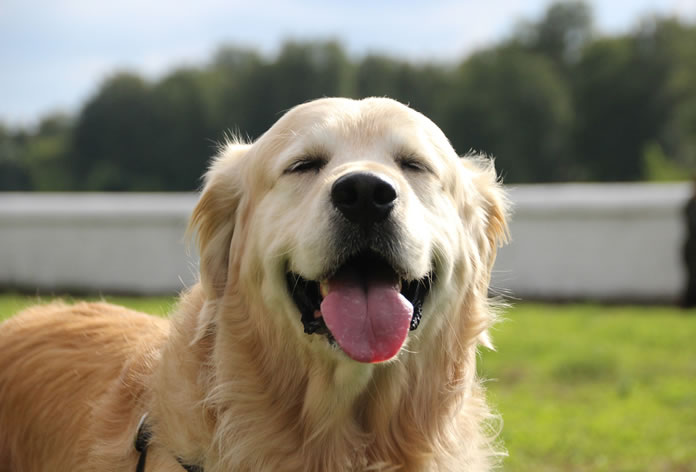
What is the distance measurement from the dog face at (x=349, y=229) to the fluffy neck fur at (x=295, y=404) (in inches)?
4.3

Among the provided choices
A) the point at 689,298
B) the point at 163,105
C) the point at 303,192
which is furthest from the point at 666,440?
the point at 163,105

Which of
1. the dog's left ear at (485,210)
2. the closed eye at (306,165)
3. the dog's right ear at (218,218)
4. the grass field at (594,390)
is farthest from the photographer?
the grass field at (594,390)

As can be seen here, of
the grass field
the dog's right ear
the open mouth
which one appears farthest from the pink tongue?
the grass field

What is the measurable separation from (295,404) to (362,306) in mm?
564

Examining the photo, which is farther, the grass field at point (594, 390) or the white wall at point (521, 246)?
the white wall at point (521, 246)

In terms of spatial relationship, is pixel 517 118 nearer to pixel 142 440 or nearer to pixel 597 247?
pixel 597 247

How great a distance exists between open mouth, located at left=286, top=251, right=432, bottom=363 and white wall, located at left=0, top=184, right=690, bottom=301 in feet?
38.9

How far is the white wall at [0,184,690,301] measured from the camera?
48.9 ft

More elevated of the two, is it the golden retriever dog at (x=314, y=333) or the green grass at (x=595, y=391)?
the golden retriever dog at (x=314, y=333)

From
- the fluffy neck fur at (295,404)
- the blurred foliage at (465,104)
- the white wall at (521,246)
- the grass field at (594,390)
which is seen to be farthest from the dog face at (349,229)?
the blurred foliage at (465,104)

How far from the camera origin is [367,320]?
277 cm

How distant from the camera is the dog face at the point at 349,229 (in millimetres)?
2777

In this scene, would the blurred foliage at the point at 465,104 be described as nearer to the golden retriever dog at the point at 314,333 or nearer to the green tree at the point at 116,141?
the green tree at the point at 116,141

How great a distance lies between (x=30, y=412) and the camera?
144 inches
